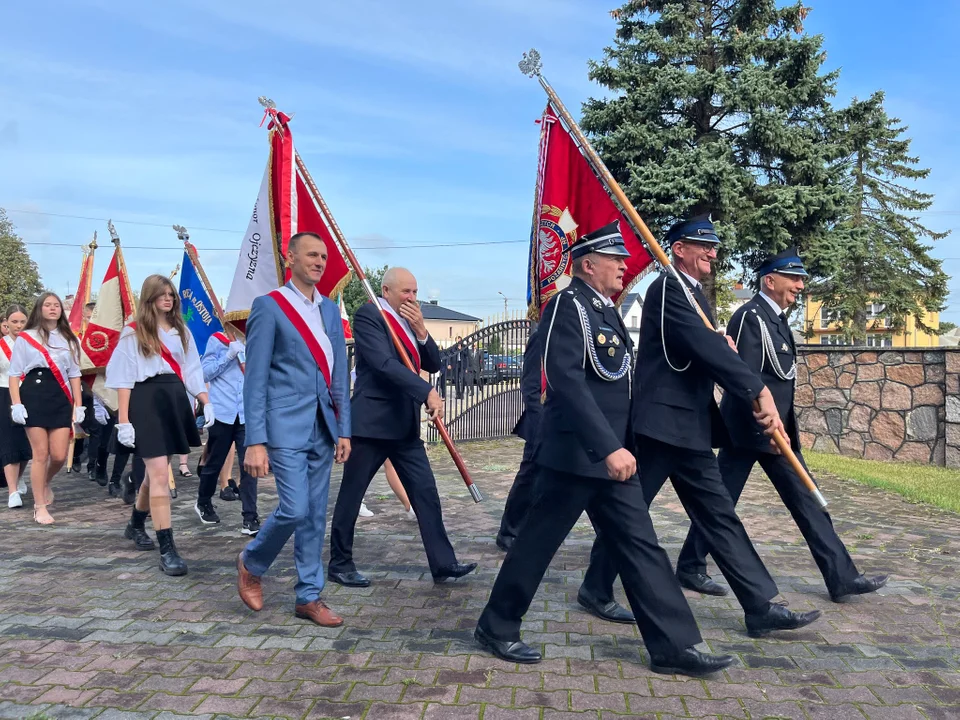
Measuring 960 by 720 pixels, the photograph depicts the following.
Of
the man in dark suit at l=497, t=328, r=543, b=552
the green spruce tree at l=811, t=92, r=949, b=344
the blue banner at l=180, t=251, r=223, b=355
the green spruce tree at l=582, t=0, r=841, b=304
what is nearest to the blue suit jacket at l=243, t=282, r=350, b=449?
the man in dark suit at l=497, t=328, r=543, b=552

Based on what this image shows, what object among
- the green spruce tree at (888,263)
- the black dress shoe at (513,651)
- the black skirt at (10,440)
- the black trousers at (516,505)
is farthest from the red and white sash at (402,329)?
the green spruce tree at (888,263)

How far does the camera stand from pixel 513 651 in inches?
144

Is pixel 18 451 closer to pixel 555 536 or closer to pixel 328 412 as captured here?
pixel 328 412

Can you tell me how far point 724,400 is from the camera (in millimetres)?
4855

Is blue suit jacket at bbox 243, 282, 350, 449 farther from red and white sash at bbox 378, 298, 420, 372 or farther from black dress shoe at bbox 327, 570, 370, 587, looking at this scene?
black dress shoe at bbox 327, 570, 370, 587

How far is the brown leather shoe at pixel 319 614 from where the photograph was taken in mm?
4129

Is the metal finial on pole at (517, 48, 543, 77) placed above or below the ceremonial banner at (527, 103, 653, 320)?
above

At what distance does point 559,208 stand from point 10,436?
551 centimetres

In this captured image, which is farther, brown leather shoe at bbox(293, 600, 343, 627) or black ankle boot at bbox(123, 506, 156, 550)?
black ankle boot at bbox(123, 506, 156, 550)

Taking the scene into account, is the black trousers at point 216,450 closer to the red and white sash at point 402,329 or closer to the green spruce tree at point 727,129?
the red and white sash at point 402,329

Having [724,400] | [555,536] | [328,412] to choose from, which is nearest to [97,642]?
[328,412]

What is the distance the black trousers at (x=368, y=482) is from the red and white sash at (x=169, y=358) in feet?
5.02

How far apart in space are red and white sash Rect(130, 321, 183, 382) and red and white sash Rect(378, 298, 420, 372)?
1.57m

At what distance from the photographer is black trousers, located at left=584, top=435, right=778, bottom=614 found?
13.2 ft
